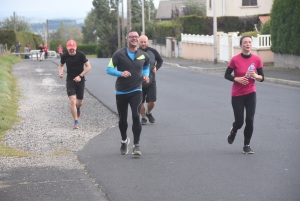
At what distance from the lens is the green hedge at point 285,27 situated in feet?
92.7

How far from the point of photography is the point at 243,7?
56.5 m

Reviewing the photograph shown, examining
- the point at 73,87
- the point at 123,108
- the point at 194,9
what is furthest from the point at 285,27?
the point at 194,9

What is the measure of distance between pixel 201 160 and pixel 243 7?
1932 inches

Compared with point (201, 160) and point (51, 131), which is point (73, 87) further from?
point (201, 160)

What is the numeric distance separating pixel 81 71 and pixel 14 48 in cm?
5199

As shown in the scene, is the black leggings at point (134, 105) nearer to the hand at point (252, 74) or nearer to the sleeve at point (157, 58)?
the hand at point (252, 74)

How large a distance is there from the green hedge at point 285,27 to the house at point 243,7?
24.8 m

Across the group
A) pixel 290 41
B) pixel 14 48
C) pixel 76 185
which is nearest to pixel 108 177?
pixel 76 185

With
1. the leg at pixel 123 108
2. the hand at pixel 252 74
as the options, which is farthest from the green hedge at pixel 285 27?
the leg at pixel 123 108

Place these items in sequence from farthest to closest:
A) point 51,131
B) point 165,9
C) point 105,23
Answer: point 165,9 → point 105,23 → point 51,131

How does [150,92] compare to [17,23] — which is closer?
[150,92]

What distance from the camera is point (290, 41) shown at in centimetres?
2908

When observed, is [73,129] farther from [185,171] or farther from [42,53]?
[42,53]

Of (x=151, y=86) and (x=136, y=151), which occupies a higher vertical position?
(x=151, y=86)
